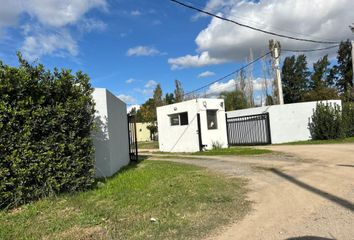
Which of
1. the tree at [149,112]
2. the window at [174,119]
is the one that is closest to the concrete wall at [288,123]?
the window at [174,119]

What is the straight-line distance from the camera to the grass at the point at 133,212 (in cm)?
530

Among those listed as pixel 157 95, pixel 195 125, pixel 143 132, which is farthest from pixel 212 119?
pixel 143 132

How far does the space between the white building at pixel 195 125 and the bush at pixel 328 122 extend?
6.37 meters

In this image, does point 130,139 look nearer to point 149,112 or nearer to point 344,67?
point 149,112

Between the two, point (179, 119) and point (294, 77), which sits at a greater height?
point (294, 77)

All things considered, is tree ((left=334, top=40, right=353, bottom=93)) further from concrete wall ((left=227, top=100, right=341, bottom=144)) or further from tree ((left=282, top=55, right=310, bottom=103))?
concrete wall ((left=227, top=100, right=341, bottom=144))

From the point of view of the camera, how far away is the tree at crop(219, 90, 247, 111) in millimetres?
46106

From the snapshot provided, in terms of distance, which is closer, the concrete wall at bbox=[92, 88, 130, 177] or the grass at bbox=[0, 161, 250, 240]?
the grass at bbox=[0, 161, 250, 240]

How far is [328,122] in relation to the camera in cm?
2192

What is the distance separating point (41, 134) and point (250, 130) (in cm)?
1938

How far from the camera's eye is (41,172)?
722 centimetres

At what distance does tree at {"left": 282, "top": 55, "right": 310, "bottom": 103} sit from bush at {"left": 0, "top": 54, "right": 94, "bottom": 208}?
1964 inches

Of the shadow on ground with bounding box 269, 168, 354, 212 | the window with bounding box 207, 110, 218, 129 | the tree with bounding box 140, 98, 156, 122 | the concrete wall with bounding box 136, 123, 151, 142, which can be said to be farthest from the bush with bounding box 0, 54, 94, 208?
the concrete wall with bounding box 136, 123, 151, 142

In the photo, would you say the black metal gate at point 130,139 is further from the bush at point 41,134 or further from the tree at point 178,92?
the tree at point 178,92
